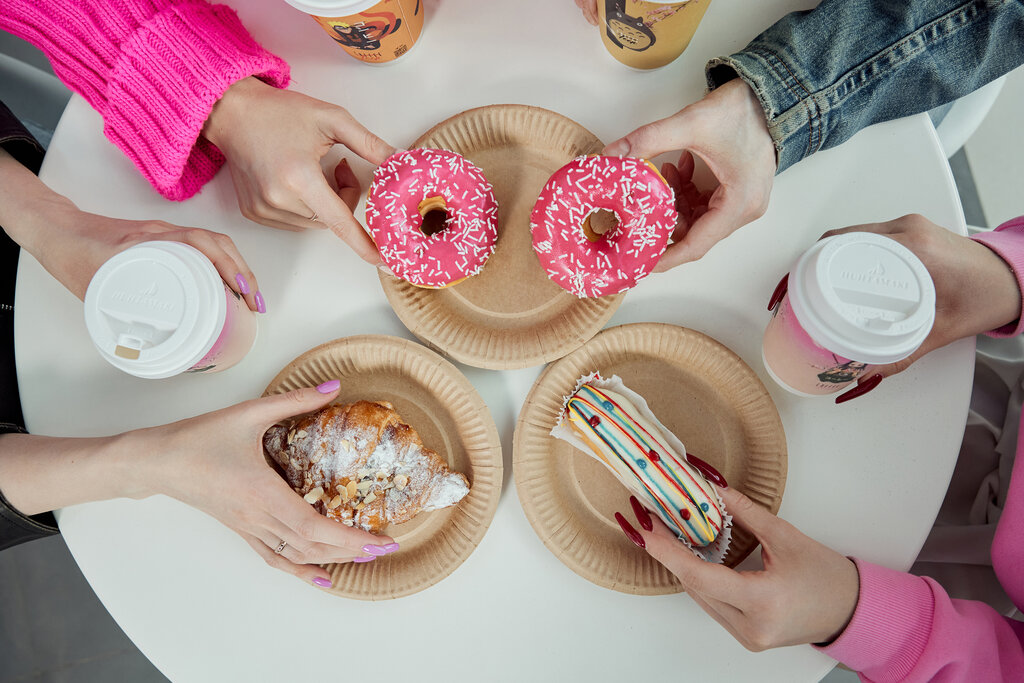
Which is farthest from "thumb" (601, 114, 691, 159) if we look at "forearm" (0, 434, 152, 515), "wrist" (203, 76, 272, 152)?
"forearm" (0, 434, 152, 515)

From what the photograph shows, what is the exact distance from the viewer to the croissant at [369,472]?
889 mm

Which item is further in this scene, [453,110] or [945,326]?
[453,110]

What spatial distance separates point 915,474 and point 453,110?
36.5 inches

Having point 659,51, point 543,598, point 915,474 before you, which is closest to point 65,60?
point 659,51

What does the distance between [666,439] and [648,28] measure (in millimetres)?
600

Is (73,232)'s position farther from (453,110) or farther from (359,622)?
(359,622)

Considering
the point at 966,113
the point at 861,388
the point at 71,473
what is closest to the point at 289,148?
the point at 71,473

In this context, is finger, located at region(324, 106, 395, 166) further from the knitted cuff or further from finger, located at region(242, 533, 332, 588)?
finger, located at region(242, 533, 332, 588)

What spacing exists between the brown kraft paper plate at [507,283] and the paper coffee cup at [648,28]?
0.14 m

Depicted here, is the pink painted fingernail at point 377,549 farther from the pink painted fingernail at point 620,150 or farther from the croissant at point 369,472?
the pink painted fingernail at point 620,150

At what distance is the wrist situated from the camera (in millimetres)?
922

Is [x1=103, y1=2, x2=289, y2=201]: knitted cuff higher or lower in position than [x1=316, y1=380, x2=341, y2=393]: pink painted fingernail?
higher

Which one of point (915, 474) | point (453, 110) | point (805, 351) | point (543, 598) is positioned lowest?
point (543, 598)

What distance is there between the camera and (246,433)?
34.5 inches
